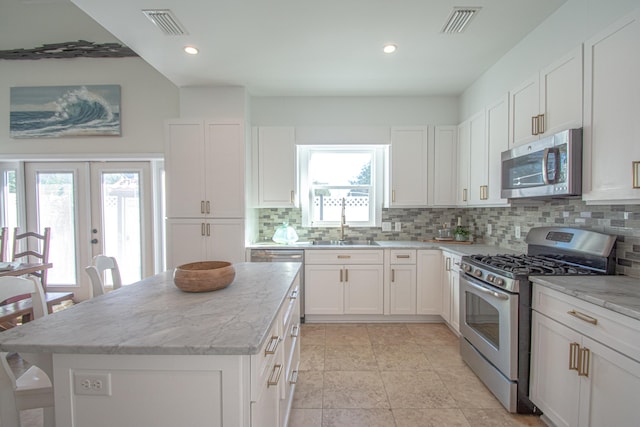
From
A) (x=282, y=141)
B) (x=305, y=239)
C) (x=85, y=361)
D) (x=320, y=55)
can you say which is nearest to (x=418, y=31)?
(x=320, y=55)

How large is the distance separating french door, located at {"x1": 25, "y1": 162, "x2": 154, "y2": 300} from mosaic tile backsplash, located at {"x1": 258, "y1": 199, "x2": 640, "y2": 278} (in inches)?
66.9

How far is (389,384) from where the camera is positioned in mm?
2121

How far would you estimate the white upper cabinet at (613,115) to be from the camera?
1394 millimetres

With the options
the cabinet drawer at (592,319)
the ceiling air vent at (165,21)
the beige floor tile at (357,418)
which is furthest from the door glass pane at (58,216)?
the cabinet drawer at (592,319)

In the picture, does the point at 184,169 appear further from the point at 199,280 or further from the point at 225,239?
the point at 199,280

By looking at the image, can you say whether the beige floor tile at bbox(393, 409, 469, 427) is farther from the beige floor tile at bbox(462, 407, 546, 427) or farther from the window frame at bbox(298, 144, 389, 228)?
the window frame at bbox(298, 144, 389, 228)

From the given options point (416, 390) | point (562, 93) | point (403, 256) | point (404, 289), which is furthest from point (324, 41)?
point (416, 390)

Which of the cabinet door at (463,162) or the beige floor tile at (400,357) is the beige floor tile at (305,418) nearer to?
the beige floor tile at (400,357)

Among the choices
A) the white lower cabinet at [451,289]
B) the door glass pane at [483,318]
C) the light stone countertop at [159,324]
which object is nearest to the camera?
the light stone countertop at [159,324]

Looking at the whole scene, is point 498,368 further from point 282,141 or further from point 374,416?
point 282,141

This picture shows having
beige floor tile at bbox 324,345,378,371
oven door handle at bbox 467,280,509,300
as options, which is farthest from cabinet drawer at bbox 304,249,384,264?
oven door handle at bbox 467,280,509,300

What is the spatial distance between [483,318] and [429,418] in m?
0.80

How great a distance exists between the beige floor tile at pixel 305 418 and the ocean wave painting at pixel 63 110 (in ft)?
12.9

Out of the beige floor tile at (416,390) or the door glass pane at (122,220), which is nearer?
the beige floor tile at (416,390)
